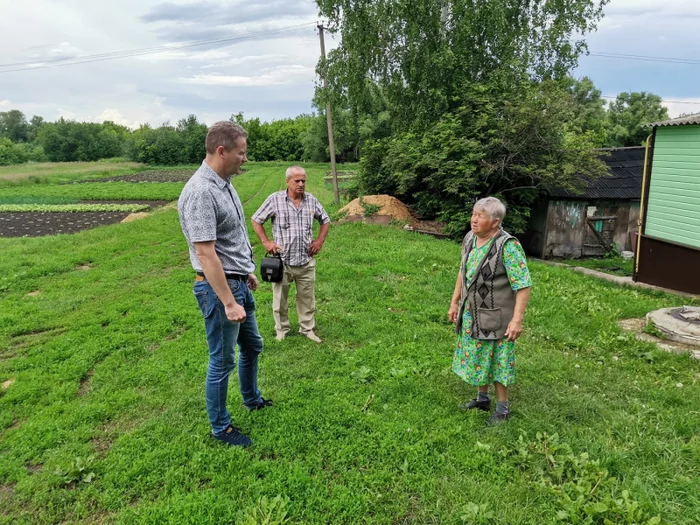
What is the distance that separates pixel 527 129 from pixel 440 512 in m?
12.5

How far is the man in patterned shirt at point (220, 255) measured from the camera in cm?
276

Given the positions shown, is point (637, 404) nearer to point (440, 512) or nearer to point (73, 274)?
point (440, 512)

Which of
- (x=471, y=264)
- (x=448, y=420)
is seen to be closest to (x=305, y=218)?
(x=471, y=264)

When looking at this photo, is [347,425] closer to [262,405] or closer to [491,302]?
[262,405]

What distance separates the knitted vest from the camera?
3346 mm

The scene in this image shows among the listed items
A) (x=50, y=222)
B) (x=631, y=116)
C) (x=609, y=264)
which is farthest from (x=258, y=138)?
(x=609, y=264)

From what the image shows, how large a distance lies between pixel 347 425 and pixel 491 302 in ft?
4.90

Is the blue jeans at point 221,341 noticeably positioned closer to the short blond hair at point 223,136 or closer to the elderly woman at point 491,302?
the short blond hair at point 223,136

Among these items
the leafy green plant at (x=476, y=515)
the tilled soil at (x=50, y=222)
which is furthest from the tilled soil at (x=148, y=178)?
the leafy green plant at (x=476, y=515)

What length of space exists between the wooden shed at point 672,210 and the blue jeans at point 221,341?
9.48 metres

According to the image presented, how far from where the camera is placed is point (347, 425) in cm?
354

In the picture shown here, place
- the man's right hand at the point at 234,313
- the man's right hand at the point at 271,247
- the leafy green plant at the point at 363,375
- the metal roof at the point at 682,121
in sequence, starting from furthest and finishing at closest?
the metal roof at the point at 682,121
the man's right hand at the point at 271,247
the leafy green plant at the point at 363,375
the man's right hand at the point at 234,313

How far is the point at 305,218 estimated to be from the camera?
5035mm

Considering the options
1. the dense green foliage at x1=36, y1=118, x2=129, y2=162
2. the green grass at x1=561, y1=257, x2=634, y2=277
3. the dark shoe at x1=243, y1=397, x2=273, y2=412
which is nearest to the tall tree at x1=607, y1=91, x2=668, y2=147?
the green grass at x1=561, y1=257, x2=634, y2=277
